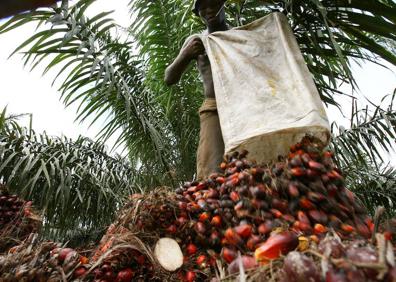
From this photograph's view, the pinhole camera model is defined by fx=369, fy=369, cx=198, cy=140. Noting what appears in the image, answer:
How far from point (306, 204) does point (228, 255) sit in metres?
0.27

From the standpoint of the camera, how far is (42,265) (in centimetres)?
104

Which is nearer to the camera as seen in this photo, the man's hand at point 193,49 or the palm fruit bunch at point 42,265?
the palm fruit bunch at point 42,265

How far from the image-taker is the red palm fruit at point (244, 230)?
1.02 m

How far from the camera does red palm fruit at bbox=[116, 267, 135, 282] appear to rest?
1101 mm

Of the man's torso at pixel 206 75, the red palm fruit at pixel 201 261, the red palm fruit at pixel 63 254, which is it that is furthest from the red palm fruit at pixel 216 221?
the man's torso at pixel 206 75

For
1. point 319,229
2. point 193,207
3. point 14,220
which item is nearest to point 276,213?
point 319,229

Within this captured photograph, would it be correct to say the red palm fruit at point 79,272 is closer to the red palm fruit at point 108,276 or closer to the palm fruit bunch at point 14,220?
the red palm fruit at point 108,276

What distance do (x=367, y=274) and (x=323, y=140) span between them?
0.75 metres

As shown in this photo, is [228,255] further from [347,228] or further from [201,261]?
[347,228]

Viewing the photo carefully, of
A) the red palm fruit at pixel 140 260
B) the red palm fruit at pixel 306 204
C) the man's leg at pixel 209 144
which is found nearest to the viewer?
the red palm fruit at pixel 306 204

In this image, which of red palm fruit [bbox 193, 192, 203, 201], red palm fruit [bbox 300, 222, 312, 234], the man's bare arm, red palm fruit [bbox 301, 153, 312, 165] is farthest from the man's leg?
red palm fruit [bbox 300, 222, 312, 234]

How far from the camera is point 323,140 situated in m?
1.28

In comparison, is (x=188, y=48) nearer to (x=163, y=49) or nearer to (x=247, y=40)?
(x=247, y=40)

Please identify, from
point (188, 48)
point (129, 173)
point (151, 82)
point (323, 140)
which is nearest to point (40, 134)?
point (129, 173)
